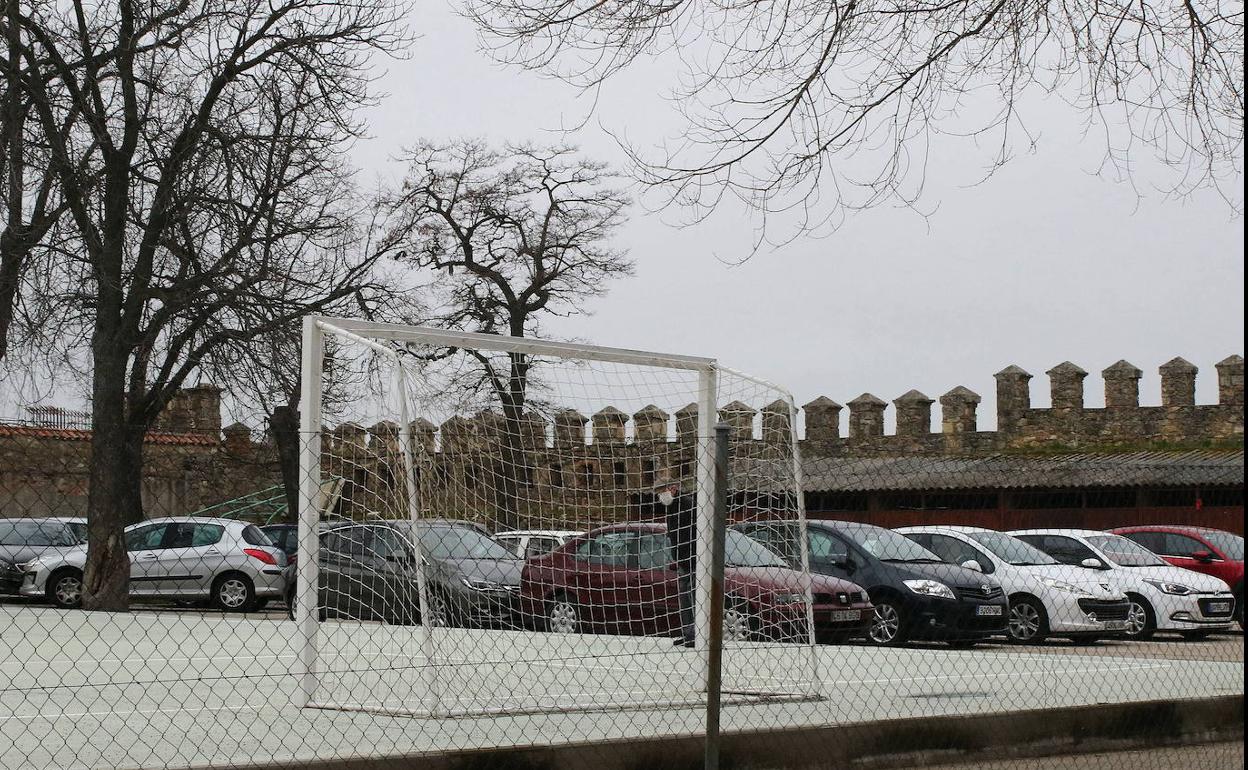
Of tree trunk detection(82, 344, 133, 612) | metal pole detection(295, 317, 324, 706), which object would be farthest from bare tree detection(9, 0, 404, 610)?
metal pole detection(295, 317, 324, 706)

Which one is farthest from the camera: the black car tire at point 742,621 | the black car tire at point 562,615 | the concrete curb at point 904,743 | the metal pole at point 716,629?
the black car tire at point 742,621

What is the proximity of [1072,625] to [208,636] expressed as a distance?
9.81 metres

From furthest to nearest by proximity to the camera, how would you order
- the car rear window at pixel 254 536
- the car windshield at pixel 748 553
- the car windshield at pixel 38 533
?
1. the car rear window at pixel 254 536
2. the car windshield at pixel 38 533
3. the car windshield at pixel 748 553

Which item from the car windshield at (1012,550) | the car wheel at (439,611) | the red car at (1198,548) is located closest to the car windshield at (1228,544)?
the red car at (1198,548)

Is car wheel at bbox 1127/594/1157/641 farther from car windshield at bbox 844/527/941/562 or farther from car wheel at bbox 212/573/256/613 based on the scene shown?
car wheel at bbox 212/573/256/613


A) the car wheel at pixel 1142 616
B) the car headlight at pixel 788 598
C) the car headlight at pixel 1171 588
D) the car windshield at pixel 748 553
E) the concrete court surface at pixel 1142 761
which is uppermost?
the car windshield at pixel 748 553

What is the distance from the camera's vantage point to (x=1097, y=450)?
1358 inches

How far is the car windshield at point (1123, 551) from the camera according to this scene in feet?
66.7

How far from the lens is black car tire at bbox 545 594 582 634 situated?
34.5 ft

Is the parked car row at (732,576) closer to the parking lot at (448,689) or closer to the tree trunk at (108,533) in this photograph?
the parking lot at (448,689)

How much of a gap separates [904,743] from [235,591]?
52.6 feet

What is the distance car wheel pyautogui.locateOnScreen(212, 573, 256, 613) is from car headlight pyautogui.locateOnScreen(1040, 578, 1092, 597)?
37.3 feet

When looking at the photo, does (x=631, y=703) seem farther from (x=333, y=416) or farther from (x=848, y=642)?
Answer: (x=333, y=416)

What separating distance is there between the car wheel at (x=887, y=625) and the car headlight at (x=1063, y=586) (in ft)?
8.54
